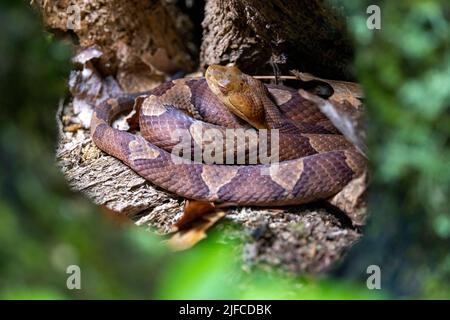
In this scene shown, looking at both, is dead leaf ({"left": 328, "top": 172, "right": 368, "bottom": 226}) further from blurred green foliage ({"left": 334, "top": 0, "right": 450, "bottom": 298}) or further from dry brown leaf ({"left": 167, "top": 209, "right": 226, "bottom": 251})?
dry brown leaf ({"left": 167, "top": 209, "right": 226, "bottom": 251})

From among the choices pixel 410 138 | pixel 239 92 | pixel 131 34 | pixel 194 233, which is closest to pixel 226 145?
pixel 239 92

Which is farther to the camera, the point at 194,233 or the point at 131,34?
the point at 131,34

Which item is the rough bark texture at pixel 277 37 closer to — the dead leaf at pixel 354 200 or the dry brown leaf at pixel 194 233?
the dead leaf at pixel 354 200

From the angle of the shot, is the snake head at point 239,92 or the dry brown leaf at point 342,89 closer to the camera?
the dry brown leaf at point 342,89

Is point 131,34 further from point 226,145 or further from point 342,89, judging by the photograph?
point 342,89

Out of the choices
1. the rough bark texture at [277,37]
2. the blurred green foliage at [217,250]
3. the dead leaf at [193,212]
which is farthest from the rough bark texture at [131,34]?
the blurred green foliage at [217,250]

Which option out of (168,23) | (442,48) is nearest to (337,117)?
(442,48)

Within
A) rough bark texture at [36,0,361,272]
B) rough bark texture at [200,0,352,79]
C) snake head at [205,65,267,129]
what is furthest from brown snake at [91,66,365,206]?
rough bark texture at [200,0,352,79]
